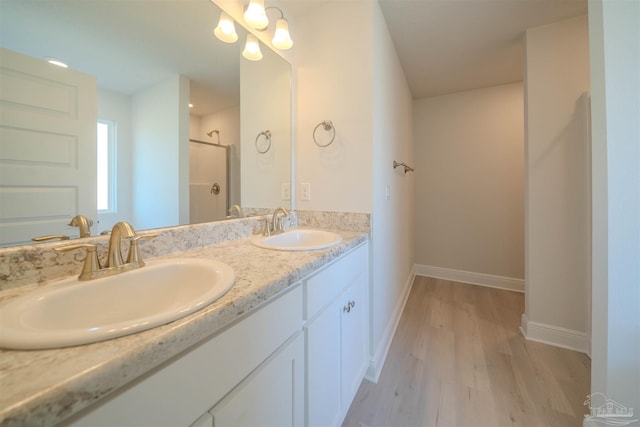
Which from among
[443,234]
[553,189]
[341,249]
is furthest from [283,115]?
[443,234]

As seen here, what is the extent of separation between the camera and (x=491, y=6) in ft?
5.02

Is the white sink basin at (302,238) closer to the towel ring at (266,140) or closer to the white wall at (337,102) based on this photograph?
the white wall at (337,102)

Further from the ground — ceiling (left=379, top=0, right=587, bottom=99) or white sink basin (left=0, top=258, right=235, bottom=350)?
ceiling (left=379, top=0, right=587, bottom=99)

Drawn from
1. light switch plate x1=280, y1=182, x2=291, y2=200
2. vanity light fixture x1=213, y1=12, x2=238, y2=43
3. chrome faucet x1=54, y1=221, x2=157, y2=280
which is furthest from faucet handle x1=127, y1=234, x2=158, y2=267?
vanity light fixture x1=213, y1=12, x2=238, y2=43

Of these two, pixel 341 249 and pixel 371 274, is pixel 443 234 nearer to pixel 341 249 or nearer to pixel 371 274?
pixel 371 274

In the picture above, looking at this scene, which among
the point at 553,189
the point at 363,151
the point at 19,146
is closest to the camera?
the point at 19,146

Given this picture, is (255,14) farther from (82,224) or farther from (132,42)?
(82,224)

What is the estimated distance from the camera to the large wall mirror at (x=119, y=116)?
620 millimetres

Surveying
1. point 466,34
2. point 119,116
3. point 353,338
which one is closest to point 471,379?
point 353,338

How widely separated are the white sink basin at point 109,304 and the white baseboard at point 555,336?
2.29m

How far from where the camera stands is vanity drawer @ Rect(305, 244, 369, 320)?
84 centimetres

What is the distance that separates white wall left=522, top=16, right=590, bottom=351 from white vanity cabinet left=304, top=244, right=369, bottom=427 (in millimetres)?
1433

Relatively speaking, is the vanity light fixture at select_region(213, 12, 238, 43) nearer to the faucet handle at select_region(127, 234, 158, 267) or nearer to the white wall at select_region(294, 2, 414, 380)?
the white wall at select_region(294, 2, 414, 380)

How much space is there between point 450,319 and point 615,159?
63.6 inches
